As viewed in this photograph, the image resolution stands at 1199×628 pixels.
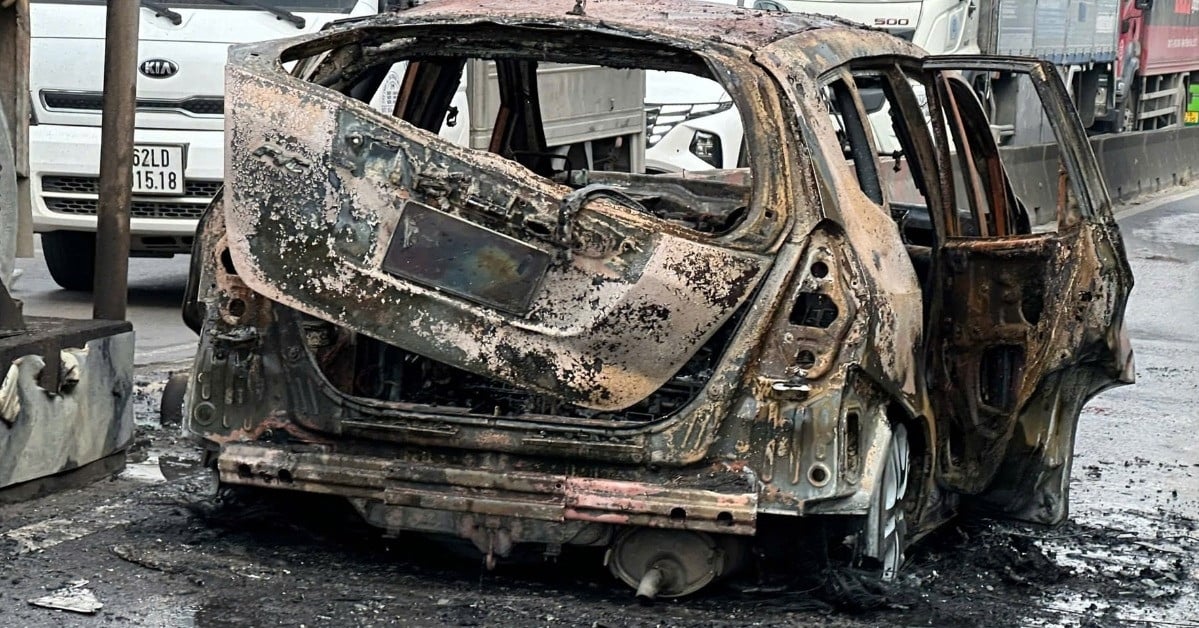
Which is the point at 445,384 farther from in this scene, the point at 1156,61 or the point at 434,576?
the point at 1156,61

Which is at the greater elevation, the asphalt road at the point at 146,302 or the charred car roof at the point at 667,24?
the charred car roof at the point at 667,24

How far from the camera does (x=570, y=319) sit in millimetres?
5184

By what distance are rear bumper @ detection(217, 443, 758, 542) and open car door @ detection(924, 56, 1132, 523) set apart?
4.03 feet

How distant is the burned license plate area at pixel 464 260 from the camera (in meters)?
5.21

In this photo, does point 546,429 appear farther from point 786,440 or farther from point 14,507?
point 14,507

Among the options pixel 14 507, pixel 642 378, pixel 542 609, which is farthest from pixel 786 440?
pixel 14 507

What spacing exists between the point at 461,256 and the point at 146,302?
732 centimetres

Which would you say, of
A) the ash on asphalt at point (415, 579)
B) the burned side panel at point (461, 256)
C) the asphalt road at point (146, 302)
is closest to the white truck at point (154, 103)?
the asphalt road at point (146, 302)

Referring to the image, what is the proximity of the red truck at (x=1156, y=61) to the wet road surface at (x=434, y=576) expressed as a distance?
821 inches

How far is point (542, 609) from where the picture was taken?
527cm

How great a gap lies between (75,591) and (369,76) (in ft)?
6.01

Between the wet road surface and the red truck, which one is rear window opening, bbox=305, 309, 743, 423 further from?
the red truck

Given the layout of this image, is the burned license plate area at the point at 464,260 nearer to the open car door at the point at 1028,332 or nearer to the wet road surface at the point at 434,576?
the wet road surface at the point at 434,576

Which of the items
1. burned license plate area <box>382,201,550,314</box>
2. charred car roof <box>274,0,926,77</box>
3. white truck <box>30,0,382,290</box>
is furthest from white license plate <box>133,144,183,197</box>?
burned license plate area <box>382,201,550,314</box>
